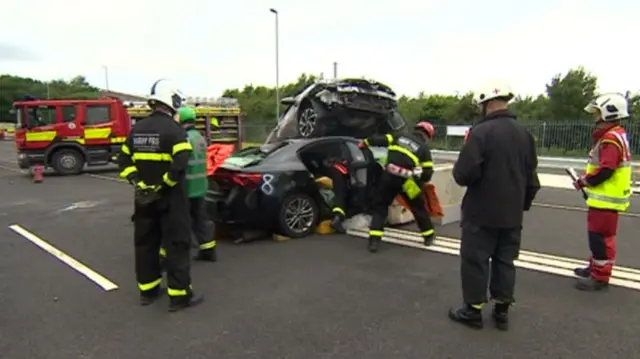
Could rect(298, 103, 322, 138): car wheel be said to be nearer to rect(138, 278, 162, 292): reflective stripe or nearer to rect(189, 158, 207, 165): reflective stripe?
rect(189, 158, 207, 165): reflective stripe

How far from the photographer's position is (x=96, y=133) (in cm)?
1595

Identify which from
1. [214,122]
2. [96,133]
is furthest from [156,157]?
[214,122]

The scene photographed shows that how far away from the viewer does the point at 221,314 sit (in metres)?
4.11

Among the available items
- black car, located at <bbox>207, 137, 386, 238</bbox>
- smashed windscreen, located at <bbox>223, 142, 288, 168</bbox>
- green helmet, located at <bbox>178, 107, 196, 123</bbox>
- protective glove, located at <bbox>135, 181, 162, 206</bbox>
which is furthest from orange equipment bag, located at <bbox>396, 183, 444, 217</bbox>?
protective glove, located at <bbox>135, 181, 162, 206</bbox>

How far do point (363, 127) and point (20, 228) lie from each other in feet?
18.4

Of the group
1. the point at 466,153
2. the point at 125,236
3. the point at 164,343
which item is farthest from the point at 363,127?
the point at 164,343

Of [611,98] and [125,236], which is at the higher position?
[611,98]

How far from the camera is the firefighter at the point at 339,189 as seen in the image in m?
6.88

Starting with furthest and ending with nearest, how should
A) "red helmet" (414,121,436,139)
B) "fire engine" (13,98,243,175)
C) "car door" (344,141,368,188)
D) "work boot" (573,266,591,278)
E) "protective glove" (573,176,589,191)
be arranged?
"fire engine" (13,98,243,175) → "car door" (344,141,368,188) → "red helmet" (414,121,436,139) → "work boot" (573,266,591,278) → "protective glove" (573,176,589,191)

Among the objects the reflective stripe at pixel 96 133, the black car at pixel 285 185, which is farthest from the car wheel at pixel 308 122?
the reflective stripe at pixel 96 133

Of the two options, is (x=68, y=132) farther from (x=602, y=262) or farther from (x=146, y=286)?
(x=602, y=262)

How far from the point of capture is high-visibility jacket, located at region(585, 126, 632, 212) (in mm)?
4535

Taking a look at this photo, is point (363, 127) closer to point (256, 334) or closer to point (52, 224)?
point (52, 224)

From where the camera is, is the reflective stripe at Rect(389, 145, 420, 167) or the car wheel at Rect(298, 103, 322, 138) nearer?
the reflective stripe at Rect(389, 145, 420, 167)
